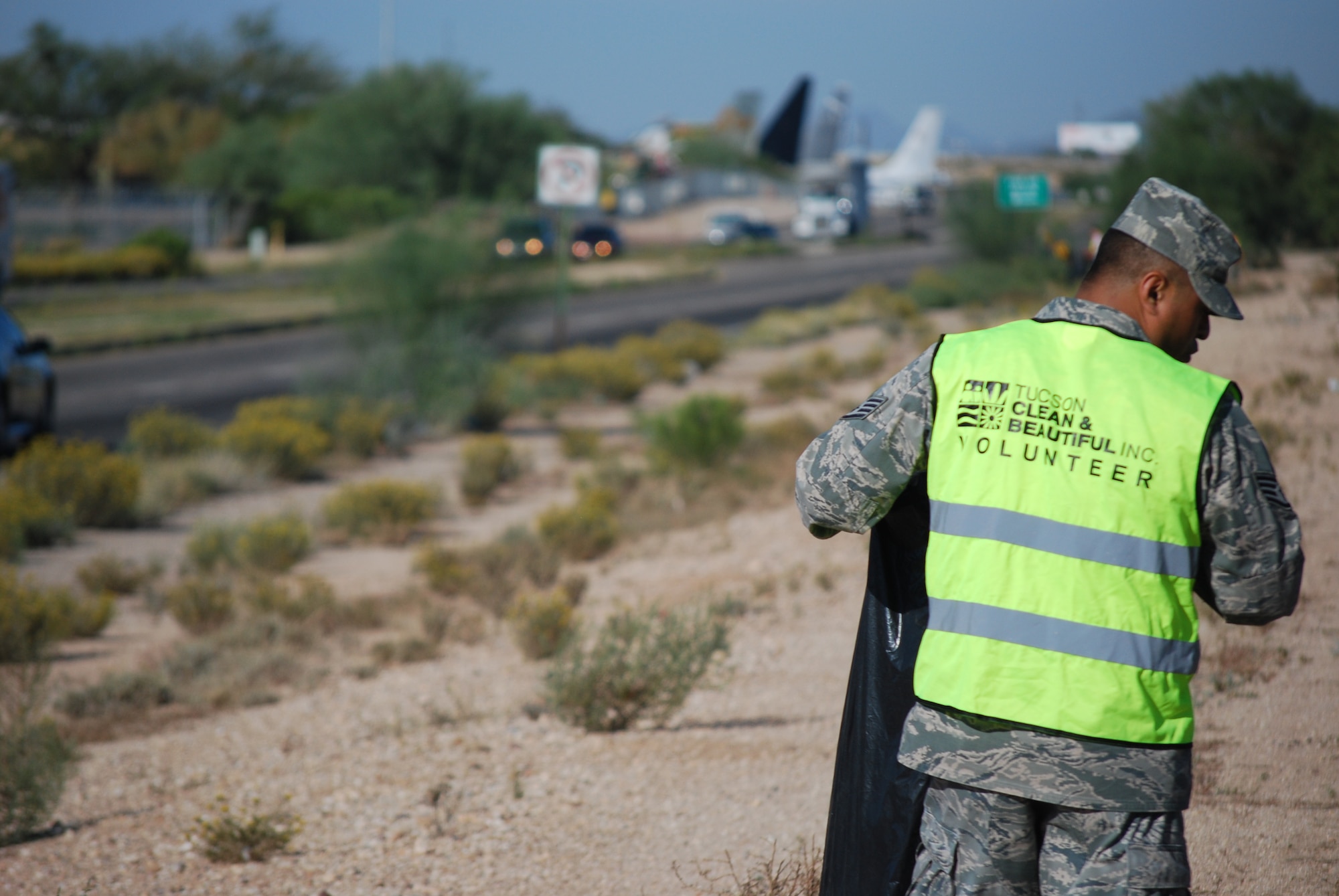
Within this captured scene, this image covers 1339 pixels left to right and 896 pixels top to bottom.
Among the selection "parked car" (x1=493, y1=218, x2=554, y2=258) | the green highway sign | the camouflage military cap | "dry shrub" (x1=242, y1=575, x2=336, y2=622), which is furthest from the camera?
"parked car" (x1=493, y1=218, x2=554, y2=258)

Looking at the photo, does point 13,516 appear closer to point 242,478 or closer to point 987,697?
point 242,478

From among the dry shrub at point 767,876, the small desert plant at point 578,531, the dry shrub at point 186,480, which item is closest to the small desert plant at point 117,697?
the small desert plant at point 578,531

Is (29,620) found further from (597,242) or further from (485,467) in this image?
(597,242)

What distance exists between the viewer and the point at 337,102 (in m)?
58.6

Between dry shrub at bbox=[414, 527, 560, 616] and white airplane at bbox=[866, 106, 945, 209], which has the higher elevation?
white airplane at bbox=[866, 106, 945, 209]

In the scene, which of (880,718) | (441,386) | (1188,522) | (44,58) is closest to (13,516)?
(441,386)

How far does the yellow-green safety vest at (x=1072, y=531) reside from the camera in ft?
7.06

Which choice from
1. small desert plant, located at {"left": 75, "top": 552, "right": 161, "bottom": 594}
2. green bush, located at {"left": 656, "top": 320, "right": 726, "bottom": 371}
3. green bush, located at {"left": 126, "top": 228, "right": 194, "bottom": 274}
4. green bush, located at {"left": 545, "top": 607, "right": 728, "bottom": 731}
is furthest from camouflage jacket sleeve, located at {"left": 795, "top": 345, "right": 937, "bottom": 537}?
green bush, located at {"left": 126, "top": 228, "right": 194, "bottom": 274}

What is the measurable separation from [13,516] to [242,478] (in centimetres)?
294

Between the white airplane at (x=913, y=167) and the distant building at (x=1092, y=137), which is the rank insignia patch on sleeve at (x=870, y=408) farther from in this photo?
the white airplane at (x=913, y=167)

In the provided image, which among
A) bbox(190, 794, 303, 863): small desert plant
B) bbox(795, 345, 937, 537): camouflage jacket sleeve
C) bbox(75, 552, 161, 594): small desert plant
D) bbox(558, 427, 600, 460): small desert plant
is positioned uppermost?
bbox(795, 345, 937, 537): camouflage jacket sleeve

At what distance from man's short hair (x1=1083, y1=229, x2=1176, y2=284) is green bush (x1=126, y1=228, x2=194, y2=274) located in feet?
127

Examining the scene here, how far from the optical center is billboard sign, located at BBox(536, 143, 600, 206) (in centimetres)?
1884

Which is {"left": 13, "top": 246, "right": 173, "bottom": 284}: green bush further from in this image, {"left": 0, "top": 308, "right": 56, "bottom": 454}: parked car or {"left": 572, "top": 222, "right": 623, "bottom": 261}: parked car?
{"left": 0, "top": 308, "right": 56, "bottom": 454}: parked car
